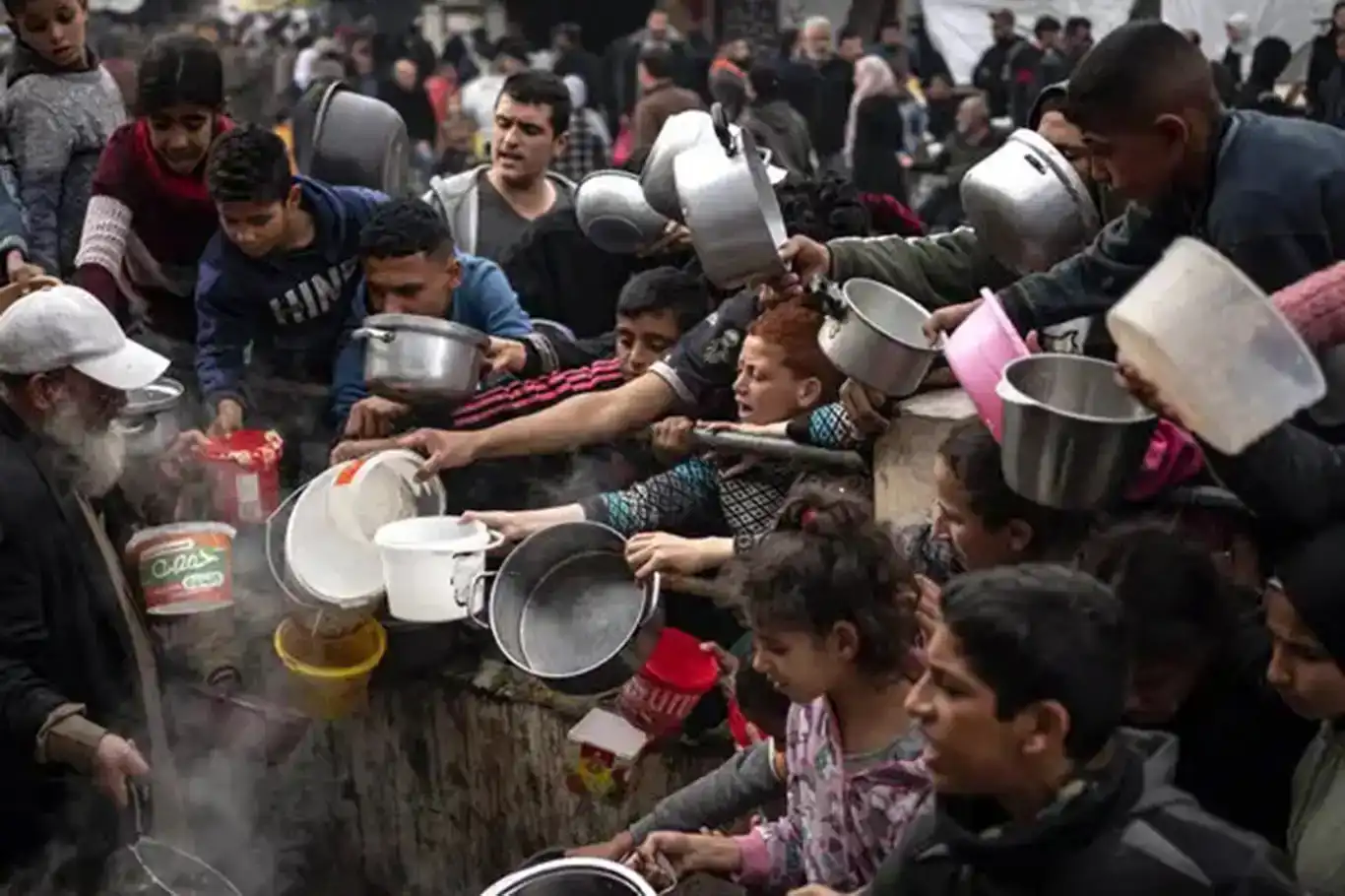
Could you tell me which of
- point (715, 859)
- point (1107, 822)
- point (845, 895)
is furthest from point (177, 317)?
point (1107, 822)

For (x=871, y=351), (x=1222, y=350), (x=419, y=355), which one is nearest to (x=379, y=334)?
(x=419, y=355)

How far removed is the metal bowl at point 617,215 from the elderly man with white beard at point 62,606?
1.45 metres

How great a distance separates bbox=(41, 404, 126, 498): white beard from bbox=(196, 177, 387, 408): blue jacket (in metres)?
0.64

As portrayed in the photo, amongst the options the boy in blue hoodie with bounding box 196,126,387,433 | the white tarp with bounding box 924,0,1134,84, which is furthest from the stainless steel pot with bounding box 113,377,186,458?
the white tarp with bounding box 924,0,1134,84

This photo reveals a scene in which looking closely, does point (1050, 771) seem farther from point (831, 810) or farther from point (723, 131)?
point (723, 131)

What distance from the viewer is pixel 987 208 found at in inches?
134

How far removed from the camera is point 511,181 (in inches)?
196

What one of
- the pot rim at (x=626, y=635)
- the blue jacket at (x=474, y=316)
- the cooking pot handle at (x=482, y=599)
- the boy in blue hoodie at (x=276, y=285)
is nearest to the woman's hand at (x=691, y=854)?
the pot rim at (x=626, y=635)

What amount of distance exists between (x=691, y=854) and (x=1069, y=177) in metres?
1.71

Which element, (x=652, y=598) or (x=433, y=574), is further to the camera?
(x=433, y=574)

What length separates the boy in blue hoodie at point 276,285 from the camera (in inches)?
156

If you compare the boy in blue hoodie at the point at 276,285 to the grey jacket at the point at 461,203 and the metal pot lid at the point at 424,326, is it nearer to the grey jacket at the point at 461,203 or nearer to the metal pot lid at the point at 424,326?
the metal pot lid at the point at 424,326

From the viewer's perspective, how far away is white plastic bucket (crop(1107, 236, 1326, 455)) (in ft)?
6.51

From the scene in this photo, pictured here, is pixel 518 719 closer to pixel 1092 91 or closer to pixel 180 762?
pixel 180 762
